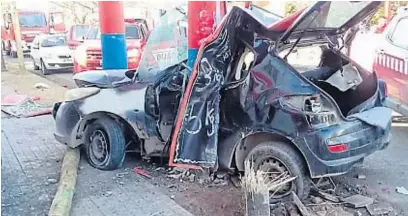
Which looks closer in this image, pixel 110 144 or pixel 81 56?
pixel 110 144

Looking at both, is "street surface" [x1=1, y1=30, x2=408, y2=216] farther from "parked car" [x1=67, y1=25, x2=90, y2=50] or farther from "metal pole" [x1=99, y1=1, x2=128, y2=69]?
"parked car" [x1=67, y1=25, x2=90, y2=50]

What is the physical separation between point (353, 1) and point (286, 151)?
1.57m

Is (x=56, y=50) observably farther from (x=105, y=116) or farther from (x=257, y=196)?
(x=257, y=196)

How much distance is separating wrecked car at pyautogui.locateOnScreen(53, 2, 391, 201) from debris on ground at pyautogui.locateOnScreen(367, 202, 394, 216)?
1.58 feet

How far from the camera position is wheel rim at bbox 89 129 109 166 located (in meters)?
5.84

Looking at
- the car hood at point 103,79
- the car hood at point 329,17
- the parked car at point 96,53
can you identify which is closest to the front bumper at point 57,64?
the parked car at point 96,53

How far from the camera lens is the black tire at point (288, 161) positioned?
4.52m

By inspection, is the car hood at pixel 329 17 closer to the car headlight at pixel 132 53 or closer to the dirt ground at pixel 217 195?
the dirt ground at pixel 217 195

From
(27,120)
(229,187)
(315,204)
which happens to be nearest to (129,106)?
(229,187)

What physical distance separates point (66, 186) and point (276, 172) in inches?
87.2

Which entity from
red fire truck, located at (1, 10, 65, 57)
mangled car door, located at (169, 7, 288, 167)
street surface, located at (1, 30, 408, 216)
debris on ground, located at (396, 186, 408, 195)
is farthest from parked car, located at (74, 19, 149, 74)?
red fire truck, located at (1, 10, 65, 57)

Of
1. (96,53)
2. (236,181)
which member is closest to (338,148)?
(236,181)

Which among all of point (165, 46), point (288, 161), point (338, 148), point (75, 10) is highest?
point (75, 10)

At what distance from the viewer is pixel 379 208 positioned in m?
4.59
